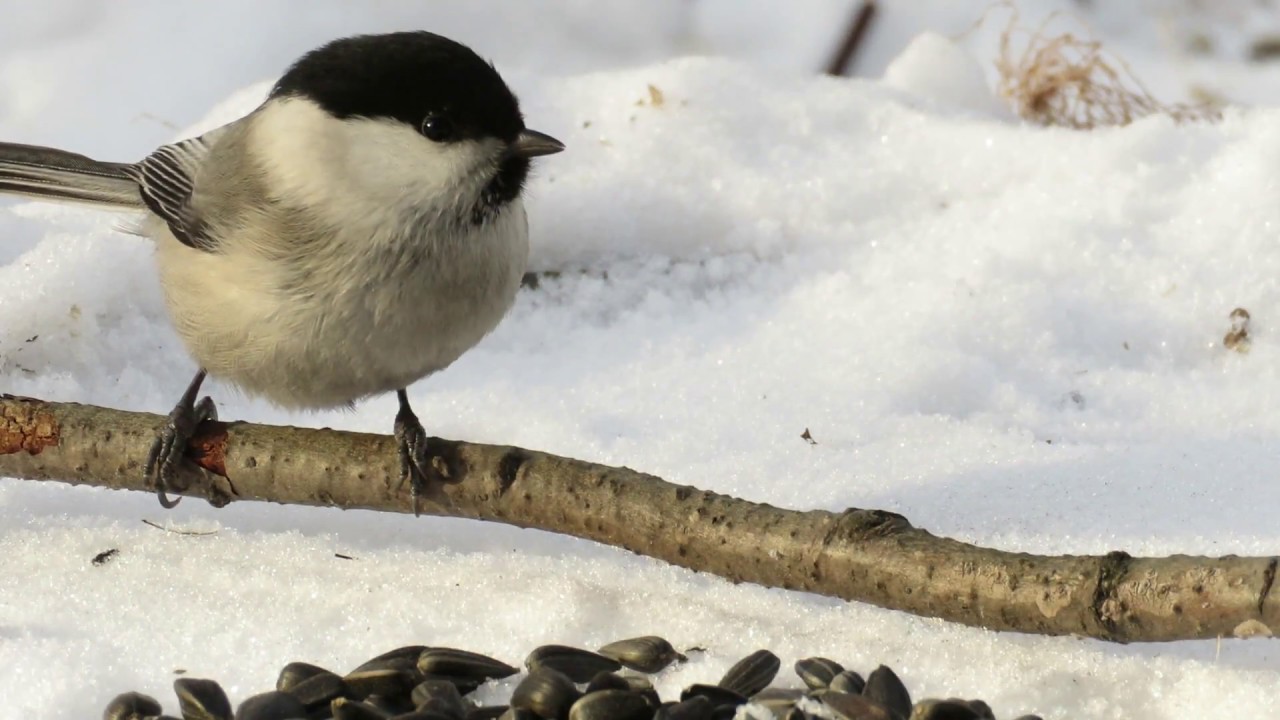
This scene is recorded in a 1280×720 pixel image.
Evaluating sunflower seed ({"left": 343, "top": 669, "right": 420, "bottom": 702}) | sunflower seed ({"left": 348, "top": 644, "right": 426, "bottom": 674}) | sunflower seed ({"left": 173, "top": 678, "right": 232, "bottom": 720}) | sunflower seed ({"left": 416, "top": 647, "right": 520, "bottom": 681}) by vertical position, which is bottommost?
sunflower seed ({"left": 173, "top": 678, "right": 232, "bottom": 720})

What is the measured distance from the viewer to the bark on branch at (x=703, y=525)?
1.62 m

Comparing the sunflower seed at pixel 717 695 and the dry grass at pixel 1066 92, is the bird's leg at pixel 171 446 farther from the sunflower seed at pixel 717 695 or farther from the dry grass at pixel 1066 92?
the dry grass at pixel 1066 92

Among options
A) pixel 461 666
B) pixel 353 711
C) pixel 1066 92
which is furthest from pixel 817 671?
pixel 1066 92

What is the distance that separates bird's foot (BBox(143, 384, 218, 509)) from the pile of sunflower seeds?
0.42 metres

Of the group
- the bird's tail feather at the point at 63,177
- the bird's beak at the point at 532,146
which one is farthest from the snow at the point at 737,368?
the bird's beak at the point at 532,146

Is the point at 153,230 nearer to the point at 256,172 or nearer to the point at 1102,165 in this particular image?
the point at 256,172

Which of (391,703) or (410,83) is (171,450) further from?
(410,83)

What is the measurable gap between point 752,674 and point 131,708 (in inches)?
30.0

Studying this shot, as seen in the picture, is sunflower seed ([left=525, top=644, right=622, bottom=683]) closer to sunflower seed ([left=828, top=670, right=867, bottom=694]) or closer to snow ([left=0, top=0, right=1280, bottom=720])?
snow ([left=0, top=0, right=1280, bottom=720])

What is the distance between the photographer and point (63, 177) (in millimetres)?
2391

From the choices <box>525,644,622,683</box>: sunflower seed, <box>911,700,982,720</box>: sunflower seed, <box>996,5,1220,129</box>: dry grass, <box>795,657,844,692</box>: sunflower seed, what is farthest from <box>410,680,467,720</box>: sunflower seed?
<box>996,5,1220,129</box>: dry grass

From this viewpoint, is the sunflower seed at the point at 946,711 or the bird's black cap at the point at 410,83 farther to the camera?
the bird's black cap at the point at 410,83

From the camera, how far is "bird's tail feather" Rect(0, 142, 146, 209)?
7.77 ft

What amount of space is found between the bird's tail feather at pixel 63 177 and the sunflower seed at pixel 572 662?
1.10m
